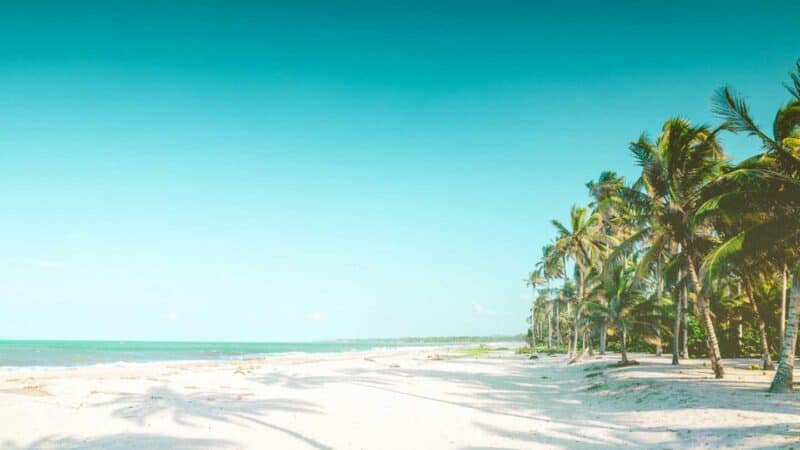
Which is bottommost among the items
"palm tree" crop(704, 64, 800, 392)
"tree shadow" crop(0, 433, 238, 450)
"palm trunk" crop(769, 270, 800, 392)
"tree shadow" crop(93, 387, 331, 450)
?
"tree shadow" crop(93, 387, 331, 450)

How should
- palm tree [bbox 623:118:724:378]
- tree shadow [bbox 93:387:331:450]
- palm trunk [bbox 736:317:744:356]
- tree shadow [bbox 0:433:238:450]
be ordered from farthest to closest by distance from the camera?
1. palm trunk [bbox 736:317:744:356]
2. palm tree [bbox 623:118:724:378]
3. tree shadow [bbox 93:387:331:450]
4. tree shadow [bbox 0:433:238:450]

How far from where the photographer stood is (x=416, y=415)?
12.4 meters

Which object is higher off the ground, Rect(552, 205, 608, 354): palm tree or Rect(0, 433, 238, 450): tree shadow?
Rect(552, 205, 608, 354): palm tree

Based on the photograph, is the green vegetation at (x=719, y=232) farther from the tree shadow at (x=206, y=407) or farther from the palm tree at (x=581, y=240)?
the tree shadow at (x=206, y=407)

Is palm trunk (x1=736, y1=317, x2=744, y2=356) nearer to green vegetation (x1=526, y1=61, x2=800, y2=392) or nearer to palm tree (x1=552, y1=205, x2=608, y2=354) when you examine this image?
green vegetation (x1=526, y1=61, x2=800, y2=392)

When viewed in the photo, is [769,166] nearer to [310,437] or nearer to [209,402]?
[310,437]

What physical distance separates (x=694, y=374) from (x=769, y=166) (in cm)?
815

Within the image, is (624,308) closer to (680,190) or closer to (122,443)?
(680,190)

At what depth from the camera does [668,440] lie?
8.66m

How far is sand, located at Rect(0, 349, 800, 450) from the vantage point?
9086 millimetres

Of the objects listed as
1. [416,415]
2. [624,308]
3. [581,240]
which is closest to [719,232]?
[624,308]

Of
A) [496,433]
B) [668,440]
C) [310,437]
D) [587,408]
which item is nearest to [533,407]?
[587,408]

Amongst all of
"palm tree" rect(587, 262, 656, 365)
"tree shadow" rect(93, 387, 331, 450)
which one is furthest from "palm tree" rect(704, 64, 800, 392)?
"palm tree" rect(587, 262, 656, 365)

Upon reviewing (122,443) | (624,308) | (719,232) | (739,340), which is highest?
(719,232)
